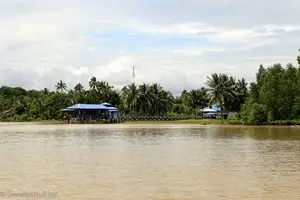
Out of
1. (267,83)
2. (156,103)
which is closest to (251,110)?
(267,83)

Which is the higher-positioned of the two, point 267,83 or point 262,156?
point 267,83

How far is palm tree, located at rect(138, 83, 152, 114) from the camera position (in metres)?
92.1

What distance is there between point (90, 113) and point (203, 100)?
31.4 metres

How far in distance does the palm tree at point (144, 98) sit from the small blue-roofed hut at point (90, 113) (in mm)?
6954

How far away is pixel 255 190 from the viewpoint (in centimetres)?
1213

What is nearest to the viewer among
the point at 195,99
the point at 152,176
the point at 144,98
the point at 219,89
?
the point at 152,176

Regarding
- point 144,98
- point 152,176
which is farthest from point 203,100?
point 152,176

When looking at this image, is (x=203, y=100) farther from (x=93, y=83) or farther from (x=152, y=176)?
(x=152, y=176)

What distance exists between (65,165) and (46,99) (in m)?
86.9

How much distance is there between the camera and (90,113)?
8719cm

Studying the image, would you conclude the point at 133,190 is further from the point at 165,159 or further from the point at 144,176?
the point at 165,159

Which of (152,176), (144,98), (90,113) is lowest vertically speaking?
(152,176)

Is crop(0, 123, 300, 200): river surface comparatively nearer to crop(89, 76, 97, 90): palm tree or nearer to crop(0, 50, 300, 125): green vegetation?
crop(0, 50, 300, 125): green vegetation

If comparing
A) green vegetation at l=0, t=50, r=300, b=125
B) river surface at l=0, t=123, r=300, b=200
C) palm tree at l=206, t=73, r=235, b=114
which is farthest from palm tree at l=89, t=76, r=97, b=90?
river surface at l=0, t=123, r=300, b=200
